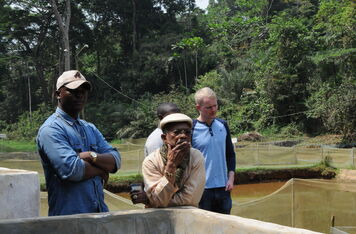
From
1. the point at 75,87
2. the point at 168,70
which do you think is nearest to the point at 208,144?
the point at 75,87

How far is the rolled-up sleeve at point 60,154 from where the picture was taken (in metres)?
2.48

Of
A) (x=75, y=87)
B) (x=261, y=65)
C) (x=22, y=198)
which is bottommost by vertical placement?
(x=22, y=198)

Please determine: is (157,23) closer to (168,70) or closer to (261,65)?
(168,70)

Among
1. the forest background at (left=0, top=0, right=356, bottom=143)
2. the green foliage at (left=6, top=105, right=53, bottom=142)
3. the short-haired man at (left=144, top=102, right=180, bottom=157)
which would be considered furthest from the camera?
the green foliage at (left=6, top=105, right=53, bottom=142)

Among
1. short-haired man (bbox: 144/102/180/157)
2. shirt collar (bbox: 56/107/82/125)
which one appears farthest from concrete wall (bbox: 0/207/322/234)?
short-haired man (bbox: 144/102/180/157)

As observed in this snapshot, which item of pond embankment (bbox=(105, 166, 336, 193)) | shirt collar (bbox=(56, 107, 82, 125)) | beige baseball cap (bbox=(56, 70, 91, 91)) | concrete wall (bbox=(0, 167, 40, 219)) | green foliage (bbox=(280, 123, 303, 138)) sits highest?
beige baseball cap (bbox=(56, 70, 91, 91))

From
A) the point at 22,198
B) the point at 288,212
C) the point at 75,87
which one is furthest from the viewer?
the point at 288,212

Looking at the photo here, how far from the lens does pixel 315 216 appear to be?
24.4 feet

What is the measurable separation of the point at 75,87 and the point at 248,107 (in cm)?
2781

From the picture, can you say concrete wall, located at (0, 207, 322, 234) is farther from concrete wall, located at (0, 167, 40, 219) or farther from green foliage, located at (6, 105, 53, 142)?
green foliage, located at (6, 105, 53, 142)

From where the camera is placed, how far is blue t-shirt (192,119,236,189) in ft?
12.4

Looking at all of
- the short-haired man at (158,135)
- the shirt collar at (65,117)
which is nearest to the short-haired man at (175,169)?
the shirt collar at (65,117)

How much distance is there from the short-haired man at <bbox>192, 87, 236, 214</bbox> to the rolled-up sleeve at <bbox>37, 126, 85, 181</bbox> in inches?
57.9

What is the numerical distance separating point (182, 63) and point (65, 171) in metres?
34.1
